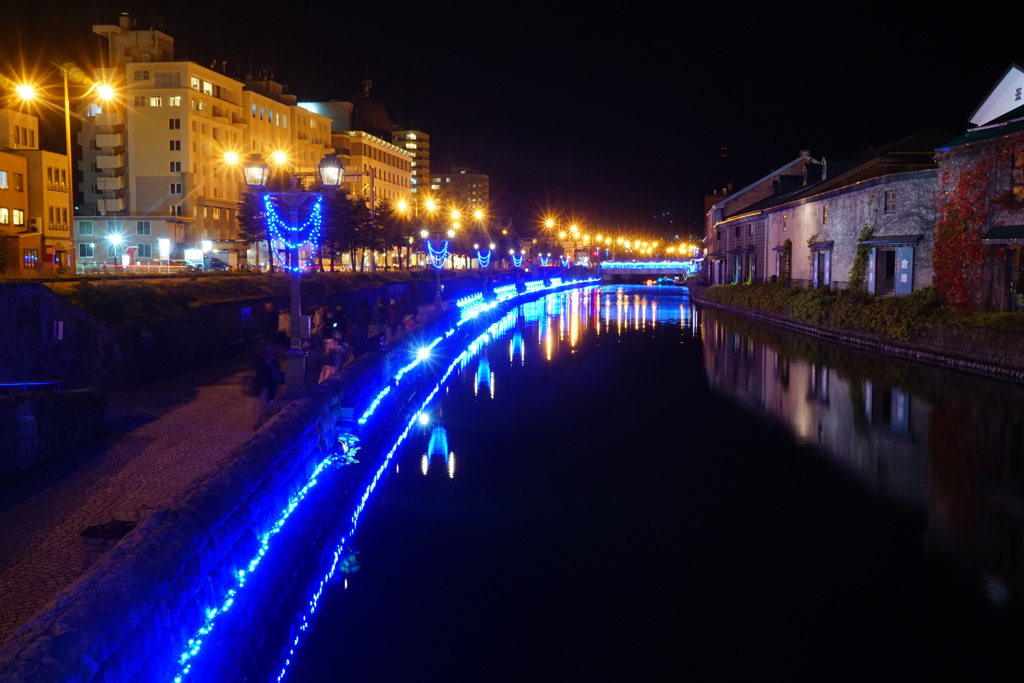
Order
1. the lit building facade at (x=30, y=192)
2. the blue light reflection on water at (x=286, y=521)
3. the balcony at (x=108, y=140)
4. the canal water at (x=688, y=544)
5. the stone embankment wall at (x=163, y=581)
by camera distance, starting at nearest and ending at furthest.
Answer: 1. the stone embankment wall at (x=163, y=581)
2. the blue light reflection on water at (x=286, y=521)
3. the canal water at (x=688, y=544)
4. the lit building facade at (x=30, y=192)
5. the balcony at (x=108, y=140)

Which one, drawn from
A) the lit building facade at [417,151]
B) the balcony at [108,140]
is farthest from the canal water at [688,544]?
the lit building facade at [417,151]

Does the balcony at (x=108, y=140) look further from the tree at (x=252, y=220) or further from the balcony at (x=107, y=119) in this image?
the tree at (x=252, y=220)

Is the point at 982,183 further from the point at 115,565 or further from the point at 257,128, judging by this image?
the point at 257,128

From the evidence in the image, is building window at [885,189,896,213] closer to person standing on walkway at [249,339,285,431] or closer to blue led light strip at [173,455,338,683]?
person standing on walkway at [249,339,285,431]

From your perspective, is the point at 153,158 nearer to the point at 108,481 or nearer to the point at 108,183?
the point at 108,183

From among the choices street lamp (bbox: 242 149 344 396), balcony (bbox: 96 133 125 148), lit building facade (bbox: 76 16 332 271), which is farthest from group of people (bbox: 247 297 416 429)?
balcony (bbox: 96 133 125 148)

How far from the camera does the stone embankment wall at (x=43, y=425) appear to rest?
10.3 metres

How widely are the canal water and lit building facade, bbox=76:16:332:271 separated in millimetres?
52582

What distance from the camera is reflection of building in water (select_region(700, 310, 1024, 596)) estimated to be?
9.93m

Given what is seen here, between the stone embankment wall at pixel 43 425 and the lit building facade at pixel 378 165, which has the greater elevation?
the lit building facade at pixel 378 165

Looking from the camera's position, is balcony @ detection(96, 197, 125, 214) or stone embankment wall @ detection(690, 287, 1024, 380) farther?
balcony @ detection(96, 197, 125, 214)

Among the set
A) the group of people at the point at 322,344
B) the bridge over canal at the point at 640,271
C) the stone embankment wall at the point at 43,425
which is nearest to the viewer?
the stone embankment wall at the point at 43,425

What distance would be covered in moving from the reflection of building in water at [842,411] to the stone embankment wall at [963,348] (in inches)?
121

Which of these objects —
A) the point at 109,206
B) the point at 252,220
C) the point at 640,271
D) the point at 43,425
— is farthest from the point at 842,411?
the point at 640,271
